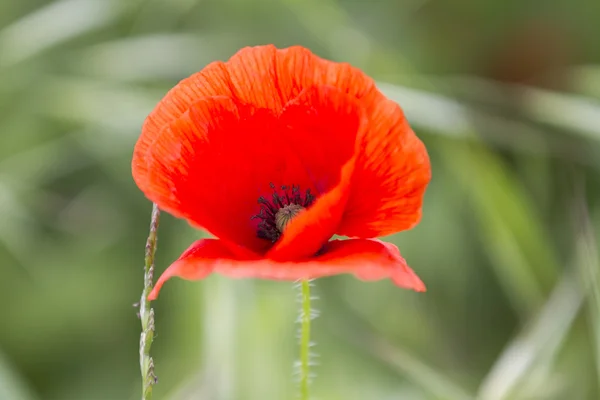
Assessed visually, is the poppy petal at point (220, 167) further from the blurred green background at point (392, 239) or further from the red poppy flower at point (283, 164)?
the blurred green background at point (392, 239)

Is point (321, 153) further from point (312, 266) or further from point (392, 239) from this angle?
point (392, 239)

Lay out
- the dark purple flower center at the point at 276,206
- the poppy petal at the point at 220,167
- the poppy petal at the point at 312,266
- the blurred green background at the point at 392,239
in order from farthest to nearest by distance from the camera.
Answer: the blurred green background at the point at 392,239 → the dark purple flower center at the point at 276,206 → the poppy petal at the point at 220,167 → the poppy petal at the point at 312,266

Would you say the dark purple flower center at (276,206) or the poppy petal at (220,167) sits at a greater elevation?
the poppy petal at (220,167)

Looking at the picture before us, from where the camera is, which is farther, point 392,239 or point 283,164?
point 392,239

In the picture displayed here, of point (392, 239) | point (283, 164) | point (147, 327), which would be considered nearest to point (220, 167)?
point (283, 164)

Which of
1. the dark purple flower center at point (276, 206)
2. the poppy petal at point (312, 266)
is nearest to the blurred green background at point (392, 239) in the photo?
the dark purple flower center at point (276, 206)
